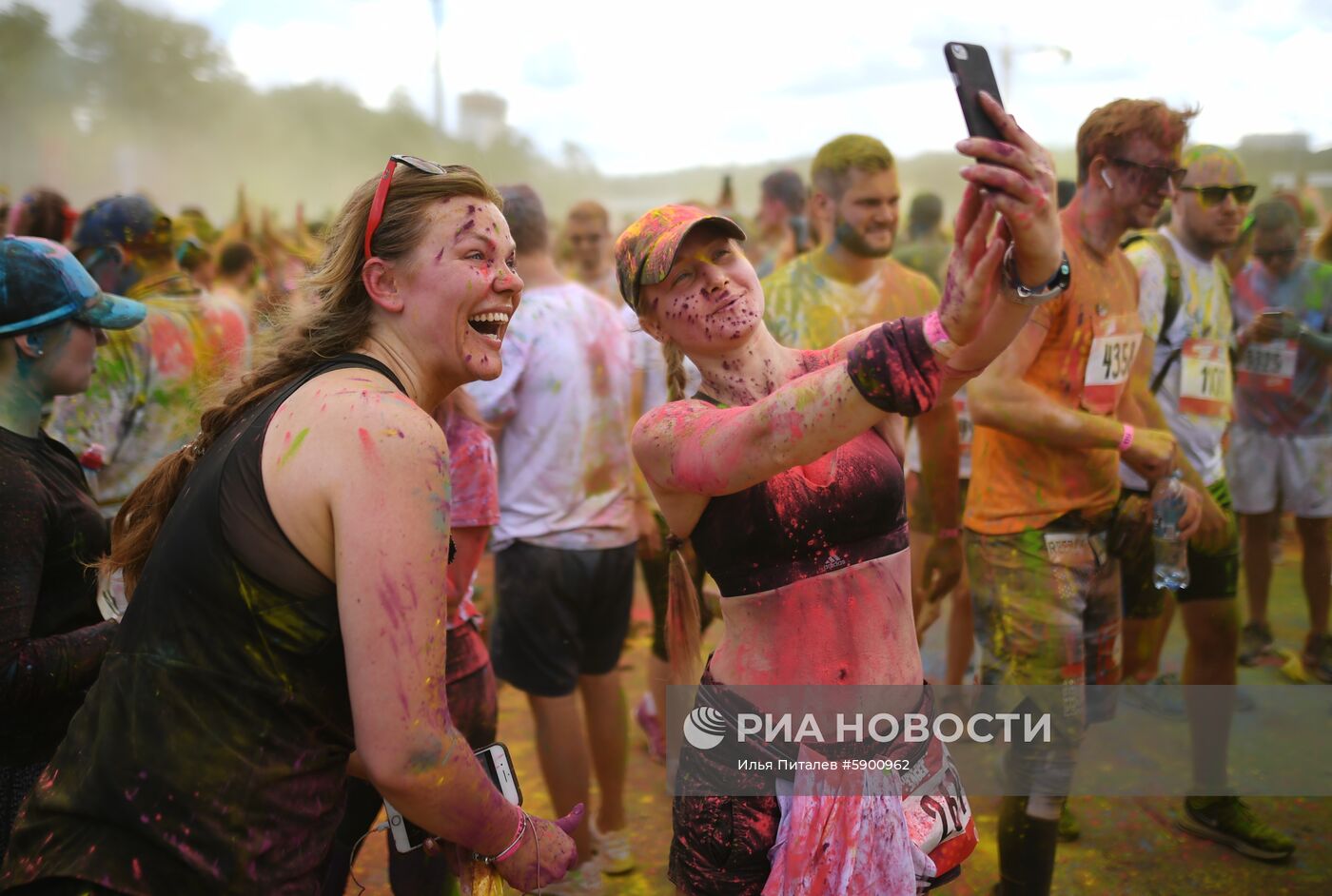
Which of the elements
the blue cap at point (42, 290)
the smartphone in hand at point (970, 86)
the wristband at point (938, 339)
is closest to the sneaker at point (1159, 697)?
the wristband at point (938, 339)

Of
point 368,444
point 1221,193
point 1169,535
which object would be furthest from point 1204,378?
point 368,444

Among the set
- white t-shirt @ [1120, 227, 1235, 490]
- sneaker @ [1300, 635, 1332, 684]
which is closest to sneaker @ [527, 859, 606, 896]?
white t-shirt @ [1120, 227, 1235, 490]

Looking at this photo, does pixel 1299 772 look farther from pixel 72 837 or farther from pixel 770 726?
pixel 72 837

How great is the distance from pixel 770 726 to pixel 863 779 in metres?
0.21

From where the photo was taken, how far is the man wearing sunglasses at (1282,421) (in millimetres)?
5324

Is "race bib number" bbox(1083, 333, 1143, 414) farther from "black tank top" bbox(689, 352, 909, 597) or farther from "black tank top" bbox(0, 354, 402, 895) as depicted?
"black tank top" bbox(0, 354, 402, 895)

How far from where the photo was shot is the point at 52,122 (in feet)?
A: 61.8

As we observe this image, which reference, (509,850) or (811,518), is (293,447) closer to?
(509,850)

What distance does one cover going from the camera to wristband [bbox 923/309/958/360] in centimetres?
150

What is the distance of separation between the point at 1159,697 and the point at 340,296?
4553 mm

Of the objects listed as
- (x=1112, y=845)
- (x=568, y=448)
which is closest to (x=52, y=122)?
(x=568, y=448)

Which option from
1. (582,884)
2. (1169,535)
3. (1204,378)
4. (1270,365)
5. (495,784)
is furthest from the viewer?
(1270,365)

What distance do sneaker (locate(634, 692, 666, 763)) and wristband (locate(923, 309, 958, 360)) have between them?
328cm

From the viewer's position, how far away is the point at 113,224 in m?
4.05
